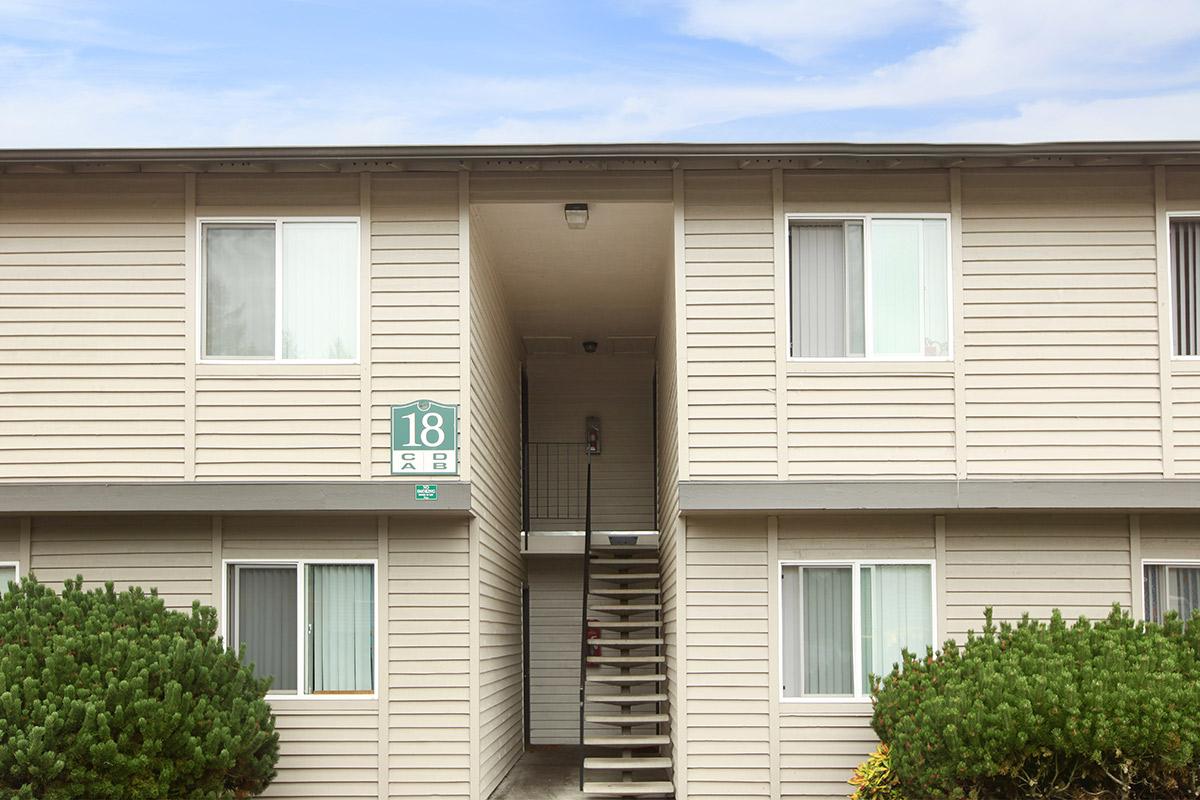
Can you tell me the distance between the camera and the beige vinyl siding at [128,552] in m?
10.7

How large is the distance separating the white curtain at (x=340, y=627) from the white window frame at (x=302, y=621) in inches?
1.6

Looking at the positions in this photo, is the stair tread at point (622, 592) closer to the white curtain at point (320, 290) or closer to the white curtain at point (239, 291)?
the white curtain at point (320, 290)

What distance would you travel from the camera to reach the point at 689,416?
10609 millimetres

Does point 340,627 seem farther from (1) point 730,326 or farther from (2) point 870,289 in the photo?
(2) point 870,289

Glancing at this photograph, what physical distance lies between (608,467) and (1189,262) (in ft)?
27.6

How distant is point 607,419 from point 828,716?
757 centimetres

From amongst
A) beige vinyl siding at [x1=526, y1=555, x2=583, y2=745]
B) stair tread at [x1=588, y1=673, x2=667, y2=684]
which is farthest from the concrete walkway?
stair tread at [x1=588, y1=673, x2=667, y2=684]

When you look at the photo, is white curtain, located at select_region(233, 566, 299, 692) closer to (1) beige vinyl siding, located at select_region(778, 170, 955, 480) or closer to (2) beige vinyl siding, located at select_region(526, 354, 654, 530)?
(1) beige vinyl siding, located at select_region(778, 170, 955, 480)

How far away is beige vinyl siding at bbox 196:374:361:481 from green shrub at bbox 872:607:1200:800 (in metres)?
5.00

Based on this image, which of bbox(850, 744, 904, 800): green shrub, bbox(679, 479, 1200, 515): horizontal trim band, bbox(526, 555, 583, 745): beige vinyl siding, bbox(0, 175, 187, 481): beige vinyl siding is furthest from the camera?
bbox(526, 555, 583, 745): beige vinyl siding

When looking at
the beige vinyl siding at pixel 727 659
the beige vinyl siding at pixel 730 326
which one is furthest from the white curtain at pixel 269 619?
the beige vinyl siding at pixel 730 326

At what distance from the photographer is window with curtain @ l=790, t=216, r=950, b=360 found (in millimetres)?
10727

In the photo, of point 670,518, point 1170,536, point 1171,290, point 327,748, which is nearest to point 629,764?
point 670,518

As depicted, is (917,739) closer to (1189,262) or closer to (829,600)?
(829,600)
